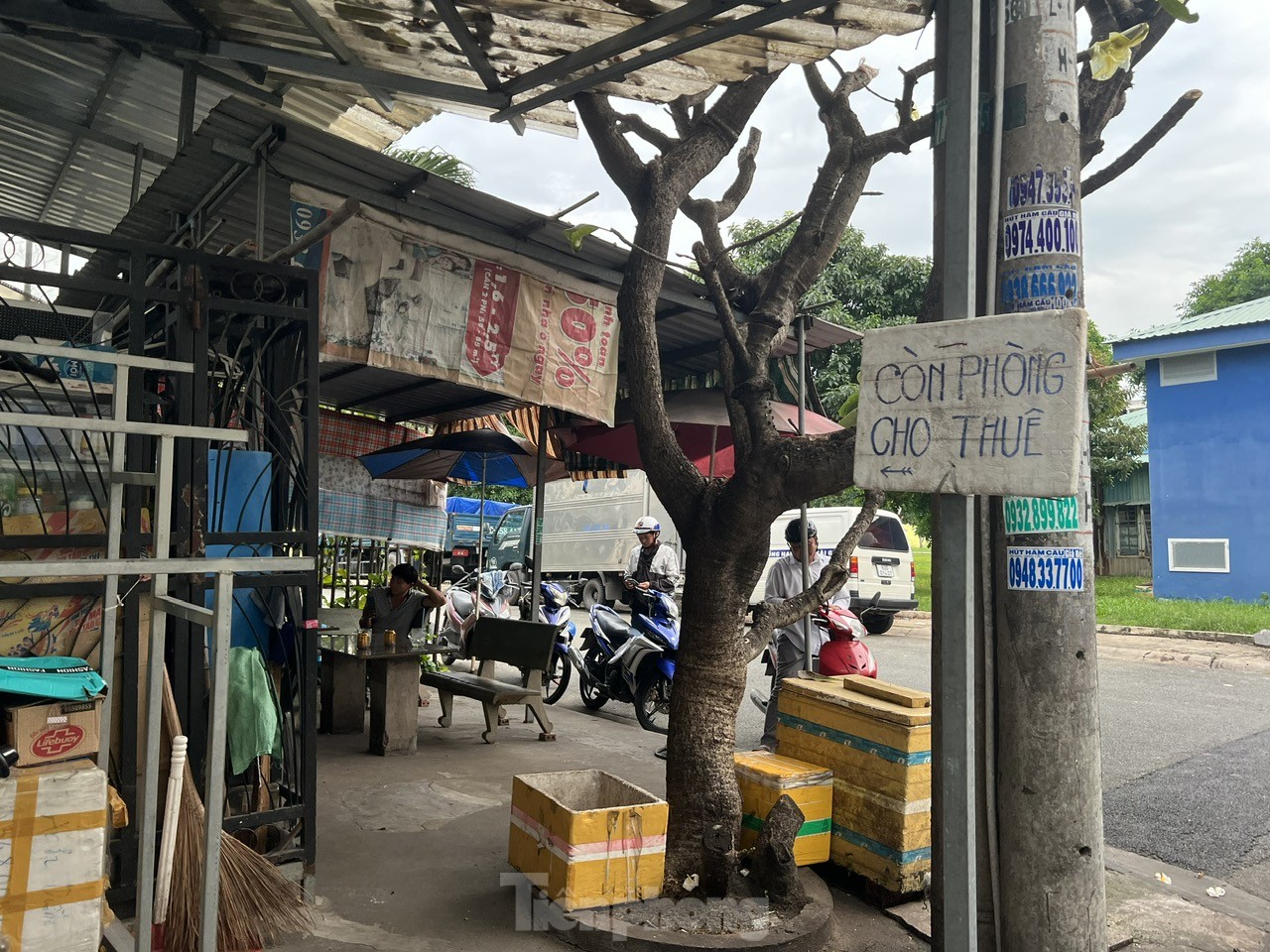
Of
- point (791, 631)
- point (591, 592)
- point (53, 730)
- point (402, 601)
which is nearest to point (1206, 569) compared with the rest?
point (591, 592)

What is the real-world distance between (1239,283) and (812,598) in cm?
3659

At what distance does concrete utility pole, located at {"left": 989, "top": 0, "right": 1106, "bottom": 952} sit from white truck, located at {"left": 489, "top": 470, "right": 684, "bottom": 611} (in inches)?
655

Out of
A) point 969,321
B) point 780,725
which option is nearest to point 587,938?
point 780,725

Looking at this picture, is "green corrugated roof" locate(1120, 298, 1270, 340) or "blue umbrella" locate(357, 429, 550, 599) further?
"green corrugated roof" locate(1120, 298, 1270, 340)

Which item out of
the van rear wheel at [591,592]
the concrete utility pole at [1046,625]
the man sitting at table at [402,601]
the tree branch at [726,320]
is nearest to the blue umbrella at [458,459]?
the man sitting at table at [402,601]

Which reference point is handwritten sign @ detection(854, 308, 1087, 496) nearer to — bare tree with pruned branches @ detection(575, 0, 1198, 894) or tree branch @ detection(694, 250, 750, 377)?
bare tree with pruned branches @ detection(575, 0, 1198, 894)

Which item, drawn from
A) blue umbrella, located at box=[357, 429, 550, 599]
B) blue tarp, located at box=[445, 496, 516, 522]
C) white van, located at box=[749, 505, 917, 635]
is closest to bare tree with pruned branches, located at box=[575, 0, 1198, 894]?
blue umbrella, located at box=[357, 429, 550, 599]

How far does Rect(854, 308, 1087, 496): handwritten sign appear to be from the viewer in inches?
79.0

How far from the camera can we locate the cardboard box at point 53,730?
2.74m

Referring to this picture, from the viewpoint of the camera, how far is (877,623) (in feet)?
50.7

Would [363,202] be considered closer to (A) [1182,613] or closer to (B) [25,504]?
(B) [25,504]

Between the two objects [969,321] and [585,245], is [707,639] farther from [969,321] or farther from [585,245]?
[585,245]

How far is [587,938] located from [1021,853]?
1687 millimetres

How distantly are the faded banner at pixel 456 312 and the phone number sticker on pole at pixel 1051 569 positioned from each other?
3.53 metres
